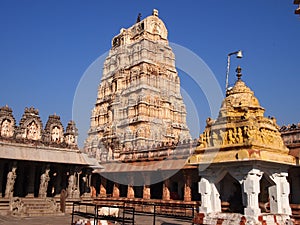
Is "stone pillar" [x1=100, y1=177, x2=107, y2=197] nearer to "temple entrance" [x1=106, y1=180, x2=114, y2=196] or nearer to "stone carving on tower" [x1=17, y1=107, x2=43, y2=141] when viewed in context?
"temple entrance" [x1=106, y1=180, x2=114, y2=196]

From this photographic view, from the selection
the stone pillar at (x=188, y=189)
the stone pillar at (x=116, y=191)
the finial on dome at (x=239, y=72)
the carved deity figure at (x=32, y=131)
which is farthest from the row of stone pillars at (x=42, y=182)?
the finial on dome at (x=239, y=72)

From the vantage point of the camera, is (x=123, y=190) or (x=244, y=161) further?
(x=123, y=190)

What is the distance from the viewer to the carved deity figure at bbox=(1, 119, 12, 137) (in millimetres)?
26548

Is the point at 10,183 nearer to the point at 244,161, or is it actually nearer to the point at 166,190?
the point at 166,190

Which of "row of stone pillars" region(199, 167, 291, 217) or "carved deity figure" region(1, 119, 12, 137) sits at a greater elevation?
"carved deity figure" region(1, 119, 12, 137)

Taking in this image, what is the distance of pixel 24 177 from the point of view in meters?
28.4

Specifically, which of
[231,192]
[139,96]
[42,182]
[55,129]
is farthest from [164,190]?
[139,96]

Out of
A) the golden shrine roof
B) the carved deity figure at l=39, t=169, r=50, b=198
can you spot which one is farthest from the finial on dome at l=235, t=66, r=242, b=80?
the carved deity figure at l=39, t=169, r=50, b=198

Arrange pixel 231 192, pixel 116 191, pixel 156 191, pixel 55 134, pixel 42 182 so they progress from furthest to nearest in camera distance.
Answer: pixel 156 191 → pixel 116 191 → pixel 55 134 → pixel 42 182 → pixel 231 192

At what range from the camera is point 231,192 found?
437 inches

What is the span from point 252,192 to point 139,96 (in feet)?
128

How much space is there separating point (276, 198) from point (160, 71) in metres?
42.5

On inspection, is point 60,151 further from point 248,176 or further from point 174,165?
point 248,176

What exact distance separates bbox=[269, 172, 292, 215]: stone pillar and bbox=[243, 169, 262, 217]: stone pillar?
3.37 feet
